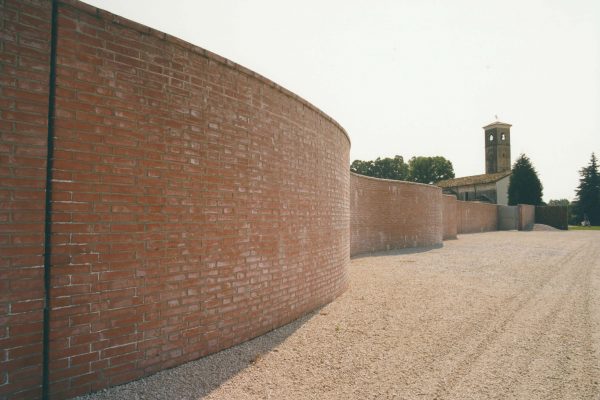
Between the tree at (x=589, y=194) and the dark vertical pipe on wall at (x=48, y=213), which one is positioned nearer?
the dark vertical pipe on wall at (x=48, y=213)

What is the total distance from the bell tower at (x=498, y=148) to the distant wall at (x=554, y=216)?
1946 cm

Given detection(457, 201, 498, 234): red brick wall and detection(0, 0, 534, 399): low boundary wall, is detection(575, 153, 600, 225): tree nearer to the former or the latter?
detection(457, 201, 498, 234): red brick wall

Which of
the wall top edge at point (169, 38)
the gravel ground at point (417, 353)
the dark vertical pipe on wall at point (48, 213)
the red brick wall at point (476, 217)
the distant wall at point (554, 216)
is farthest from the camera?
the distant wall at point (554, 216)

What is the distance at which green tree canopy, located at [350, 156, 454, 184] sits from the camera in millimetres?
71812

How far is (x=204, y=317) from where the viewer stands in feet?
12.5

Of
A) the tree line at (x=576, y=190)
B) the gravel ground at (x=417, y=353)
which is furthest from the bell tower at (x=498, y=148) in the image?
the gravel ground at (x=417, y=353)

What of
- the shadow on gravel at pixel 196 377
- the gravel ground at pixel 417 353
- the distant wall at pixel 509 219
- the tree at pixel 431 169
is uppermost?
the tree at pixel 431 169

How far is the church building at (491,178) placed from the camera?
166ft

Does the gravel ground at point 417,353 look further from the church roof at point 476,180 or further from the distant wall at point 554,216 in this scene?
the church roof at point 476,180

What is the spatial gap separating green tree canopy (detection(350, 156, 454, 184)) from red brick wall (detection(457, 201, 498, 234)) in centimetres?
3409

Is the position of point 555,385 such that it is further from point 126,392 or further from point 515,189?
point 515,189

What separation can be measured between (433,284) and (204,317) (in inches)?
253

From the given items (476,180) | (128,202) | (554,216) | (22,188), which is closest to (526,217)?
(554,216)

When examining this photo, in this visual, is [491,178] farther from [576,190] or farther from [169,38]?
[169,38]
